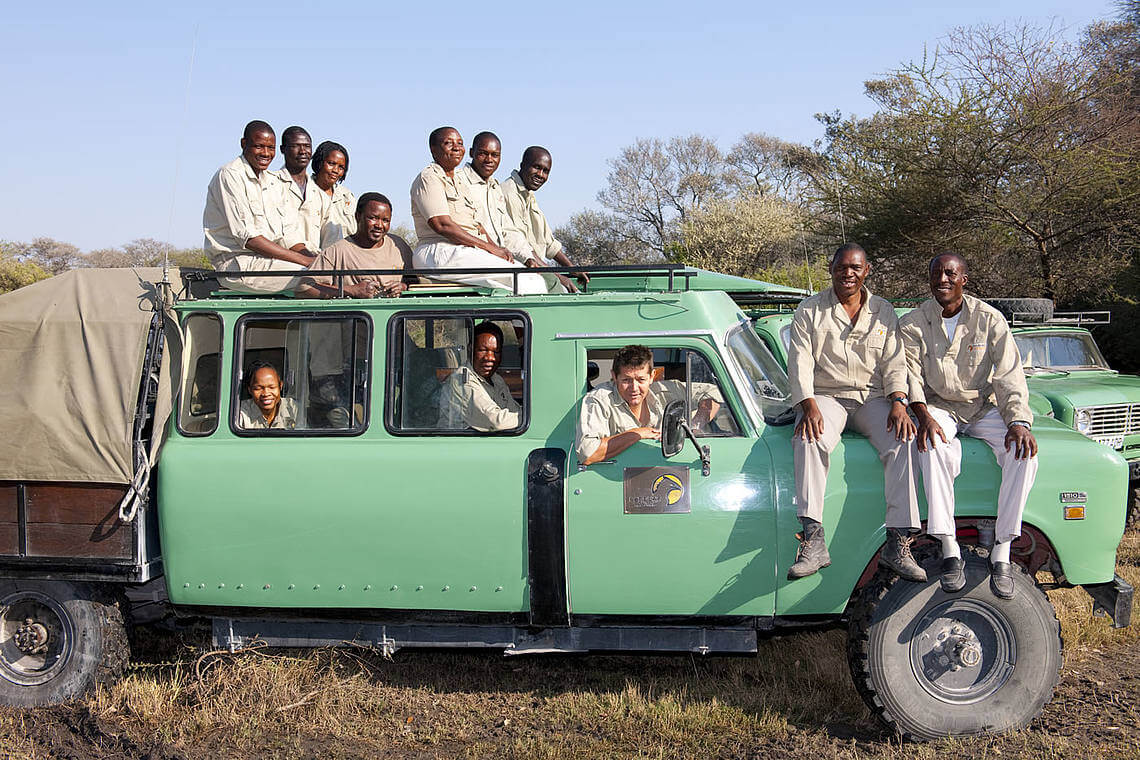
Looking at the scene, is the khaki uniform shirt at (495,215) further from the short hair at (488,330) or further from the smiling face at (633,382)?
the smiling face at (633,382)

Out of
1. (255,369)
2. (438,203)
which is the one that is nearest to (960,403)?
(438,203)

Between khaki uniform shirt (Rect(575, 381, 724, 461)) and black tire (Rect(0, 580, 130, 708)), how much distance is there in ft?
8.85

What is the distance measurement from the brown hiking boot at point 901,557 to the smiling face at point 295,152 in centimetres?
474

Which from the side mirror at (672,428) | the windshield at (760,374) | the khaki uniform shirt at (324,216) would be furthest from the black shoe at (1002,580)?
the khaki uniform shirt at (324,216)

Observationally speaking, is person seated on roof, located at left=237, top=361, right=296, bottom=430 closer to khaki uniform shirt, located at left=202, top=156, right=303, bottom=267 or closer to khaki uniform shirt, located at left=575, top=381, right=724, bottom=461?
khaki uniform shirt, located at left=202, top=156, right=303, bottom=267

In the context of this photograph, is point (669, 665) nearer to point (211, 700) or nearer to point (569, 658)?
point (569, 658)

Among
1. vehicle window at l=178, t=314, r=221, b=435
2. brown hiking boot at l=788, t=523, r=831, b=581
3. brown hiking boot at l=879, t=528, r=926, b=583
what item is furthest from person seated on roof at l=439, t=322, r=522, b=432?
brown hiking boot at l=879, t=528, r=926, b=583

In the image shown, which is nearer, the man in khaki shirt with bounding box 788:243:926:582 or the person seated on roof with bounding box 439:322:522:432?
the man in khaki shirt with bounding box 788:243:926:582

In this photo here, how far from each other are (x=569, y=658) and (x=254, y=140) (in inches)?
151

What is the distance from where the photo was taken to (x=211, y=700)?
17.0 ft

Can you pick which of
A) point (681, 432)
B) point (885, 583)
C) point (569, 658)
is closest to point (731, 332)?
point (681, 432)

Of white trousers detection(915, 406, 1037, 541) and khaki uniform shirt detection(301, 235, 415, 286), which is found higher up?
khaki uniform shirt detection(301, 235, 415, 286)

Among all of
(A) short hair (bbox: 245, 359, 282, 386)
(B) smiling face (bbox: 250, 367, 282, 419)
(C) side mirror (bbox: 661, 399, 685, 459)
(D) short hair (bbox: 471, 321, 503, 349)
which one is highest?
(D) short hair (bbox: 471, 321, 503, 349)

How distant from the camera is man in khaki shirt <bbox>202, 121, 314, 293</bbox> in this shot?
6.08 m
